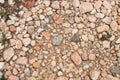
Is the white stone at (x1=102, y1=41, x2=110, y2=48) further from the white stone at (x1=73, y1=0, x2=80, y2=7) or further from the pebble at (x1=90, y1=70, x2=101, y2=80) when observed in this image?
the white stone at (x1=73, y1=0, x2=80, y2=7)

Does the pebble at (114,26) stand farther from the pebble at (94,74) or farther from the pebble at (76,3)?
the pebble at (94,74)

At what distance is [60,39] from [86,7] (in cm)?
72

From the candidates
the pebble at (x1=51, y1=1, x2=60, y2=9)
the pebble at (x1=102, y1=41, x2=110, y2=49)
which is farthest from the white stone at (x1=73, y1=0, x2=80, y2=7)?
the pebble at (x1=102, y1=41, x2=110, y2=49)

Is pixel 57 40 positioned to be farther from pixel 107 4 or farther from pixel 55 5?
pixel 107 4

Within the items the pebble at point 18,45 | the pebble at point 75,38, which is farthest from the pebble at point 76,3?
the pebble at point 18,45

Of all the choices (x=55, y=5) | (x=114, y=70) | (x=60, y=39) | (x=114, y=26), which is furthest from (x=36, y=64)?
(x=114, y=26)

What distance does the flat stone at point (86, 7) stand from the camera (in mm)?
5918

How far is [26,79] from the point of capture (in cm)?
539

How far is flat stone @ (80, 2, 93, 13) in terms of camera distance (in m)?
5.92

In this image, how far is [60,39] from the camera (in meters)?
5.67

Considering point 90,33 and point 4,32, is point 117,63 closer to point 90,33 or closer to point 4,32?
point 90,33

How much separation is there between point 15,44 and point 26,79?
60 centimetres

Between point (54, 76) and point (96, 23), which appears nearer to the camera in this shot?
point (54, 76)

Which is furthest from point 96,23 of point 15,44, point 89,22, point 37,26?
point 15,44
